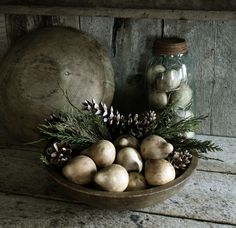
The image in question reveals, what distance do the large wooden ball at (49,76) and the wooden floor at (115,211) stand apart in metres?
0.13

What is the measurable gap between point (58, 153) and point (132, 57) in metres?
0.37

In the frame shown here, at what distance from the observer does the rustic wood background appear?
0.89 m

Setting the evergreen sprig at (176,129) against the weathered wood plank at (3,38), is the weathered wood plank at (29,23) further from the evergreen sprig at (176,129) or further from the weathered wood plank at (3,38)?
the evergreen sprig at (176,129)

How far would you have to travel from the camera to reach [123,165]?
2.14 feet

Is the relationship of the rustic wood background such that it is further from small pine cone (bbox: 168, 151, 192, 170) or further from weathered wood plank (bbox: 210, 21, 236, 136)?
small pine cone (bbox: 168, 151, 192, 170)

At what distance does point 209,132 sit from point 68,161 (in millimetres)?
427

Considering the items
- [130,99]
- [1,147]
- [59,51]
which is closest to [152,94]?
[130,99]

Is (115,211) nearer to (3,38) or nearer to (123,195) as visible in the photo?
(123,195)

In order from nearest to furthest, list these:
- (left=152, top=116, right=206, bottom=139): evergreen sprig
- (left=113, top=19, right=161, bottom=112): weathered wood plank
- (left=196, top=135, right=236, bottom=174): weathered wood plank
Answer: (left=152, top=116, right=206, bottom=139): evergreen sprig, (left=196, top=135, right=236, bottom=174): weathered wood plank, (left=113, top=19, right=161, bottom=112): weathered wood plank

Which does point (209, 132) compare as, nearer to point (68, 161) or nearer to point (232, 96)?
point (232, 96)

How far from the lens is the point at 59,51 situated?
2.91 feet

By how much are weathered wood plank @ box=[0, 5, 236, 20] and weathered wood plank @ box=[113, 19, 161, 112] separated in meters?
0.03

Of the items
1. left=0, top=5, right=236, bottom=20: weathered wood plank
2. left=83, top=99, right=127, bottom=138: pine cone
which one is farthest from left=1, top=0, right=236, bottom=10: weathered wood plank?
left=83, top=99, right=127, bottom=138: pine cone

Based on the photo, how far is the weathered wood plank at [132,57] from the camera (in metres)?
0.92
